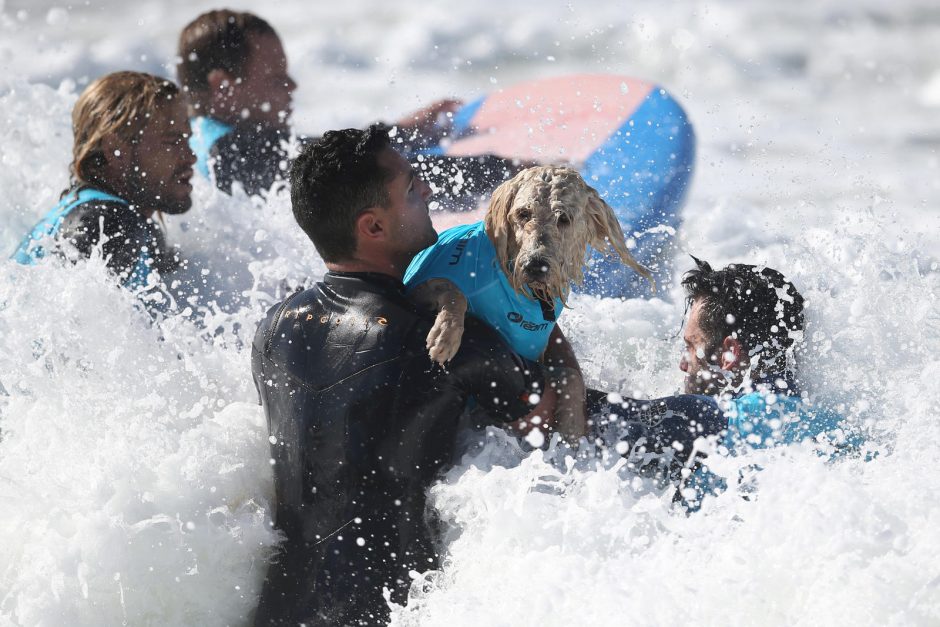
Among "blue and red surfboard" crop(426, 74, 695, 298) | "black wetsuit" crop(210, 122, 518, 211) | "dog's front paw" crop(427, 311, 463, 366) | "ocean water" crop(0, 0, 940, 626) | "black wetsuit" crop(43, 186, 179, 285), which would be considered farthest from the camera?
"black wetsuit" crop(210, 122, 518, 211)

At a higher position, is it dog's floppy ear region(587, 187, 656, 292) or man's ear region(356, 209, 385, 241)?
man's ear region(356, 209, 385, 241)

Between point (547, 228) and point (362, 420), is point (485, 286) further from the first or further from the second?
point (362, 420)

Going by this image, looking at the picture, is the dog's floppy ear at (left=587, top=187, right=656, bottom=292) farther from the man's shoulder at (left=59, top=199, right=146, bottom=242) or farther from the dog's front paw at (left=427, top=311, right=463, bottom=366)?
the man's shoulder at (left=59, top=199, right=146, bottom=242)

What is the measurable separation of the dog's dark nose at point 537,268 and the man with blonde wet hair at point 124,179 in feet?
6.20

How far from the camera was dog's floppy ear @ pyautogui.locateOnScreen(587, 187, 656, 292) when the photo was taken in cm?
255

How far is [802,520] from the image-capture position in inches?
84.0

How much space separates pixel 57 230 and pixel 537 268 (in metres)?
2.12

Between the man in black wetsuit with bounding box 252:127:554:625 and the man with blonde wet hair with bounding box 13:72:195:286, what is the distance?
1460 mm

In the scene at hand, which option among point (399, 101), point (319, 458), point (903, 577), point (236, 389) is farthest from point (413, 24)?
point (903, 577)

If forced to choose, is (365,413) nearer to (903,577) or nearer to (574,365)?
(574,365)

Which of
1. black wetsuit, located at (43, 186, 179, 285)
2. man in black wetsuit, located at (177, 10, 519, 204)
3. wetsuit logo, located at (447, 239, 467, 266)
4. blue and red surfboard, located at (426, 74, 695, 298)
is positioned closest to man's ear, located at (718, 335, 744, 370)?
wetsuit logo, located at (447, 239, 467, 266)

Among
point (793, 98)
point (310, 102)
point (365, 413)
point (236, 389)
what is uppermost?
point (365, 413)

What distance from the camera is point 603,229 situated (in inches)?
102

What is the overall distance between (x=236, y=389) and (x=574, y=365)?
1005 millimetres
